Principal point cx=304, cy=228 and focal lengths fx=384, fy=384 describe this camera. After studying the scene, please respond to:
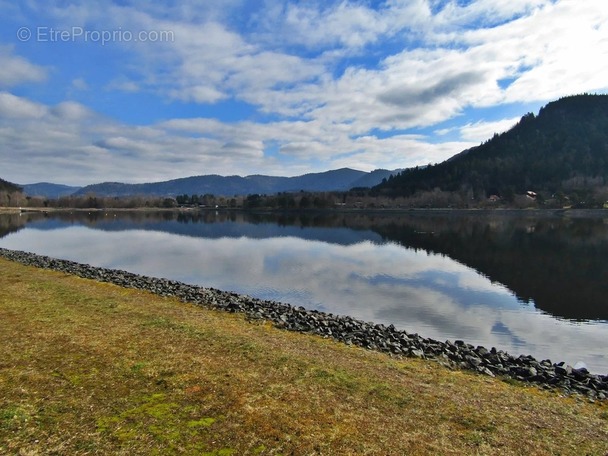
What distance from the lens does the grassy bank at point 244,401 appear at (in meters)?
6.51

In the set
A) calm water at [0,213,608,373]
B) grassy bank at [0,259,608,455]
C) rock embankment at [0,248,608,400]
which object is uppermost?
Answer: grassy bank at [0,259,608,455]

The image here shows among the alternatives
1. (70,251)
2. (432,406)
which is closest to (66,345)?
(432,406)

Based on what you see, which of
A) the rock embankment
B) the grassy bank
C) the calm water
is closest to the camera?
the grassy bank

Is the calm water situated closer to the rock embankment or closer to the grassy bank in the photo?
the rock embankment

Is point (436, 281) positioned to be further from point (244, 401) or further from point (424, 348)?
point (244, 401)

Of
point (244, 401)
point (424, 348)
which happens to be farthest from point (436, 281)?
point (244, 401)

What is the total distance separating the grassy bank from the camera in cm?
651

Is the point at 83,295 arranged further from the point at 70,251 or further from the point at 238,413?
the point at 70,251

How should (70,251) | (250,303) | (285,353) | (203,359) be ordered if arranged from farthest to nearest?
1. (70,251)
2. (250,303)
3. (285,353)
4. (203,359)

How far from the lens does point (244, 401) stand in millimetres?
7930

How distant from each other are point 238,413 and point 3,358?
21.4 feet

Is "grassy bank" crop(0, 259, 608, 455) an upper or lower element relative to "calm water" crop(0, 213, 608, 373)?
upper

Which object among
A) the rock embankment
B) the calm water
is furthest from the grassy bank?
the calm water

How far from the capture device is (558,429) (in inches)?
301
